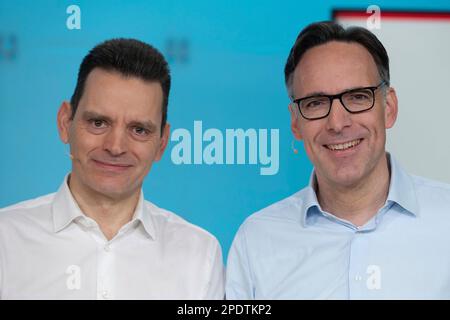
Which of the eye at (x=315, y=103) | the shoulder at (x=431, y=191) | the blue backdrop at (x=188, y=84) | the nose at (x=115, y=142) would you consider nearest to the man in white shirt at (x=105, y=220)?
the nose at (x=115, y=142)

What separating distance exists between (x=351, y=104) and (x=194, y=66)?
28.9 inches

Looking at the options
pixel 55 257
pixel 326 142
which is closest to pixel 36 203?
pixel 55 257

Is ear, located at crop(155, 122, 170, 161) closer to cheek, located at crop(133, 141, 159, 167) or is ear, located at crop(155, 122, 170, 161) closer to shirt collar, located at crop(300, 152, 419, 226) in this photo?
cheek, located at crop(133, 141, 159, 167)

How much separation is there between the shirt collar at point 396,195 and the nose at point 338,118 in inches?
10.3

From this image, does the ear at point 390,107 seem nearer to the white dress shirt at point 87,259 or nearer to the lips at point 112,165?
the white dress shirt at point 87,259

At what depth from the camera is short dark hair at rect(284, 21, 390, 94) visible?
2.38 m

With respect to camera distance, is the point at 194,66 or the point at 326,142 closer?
the point at 326,142

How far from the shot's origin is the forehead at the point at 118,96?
2.27 metres

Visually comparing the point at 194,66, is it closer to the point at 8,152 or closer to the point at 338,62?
the point at 338,62

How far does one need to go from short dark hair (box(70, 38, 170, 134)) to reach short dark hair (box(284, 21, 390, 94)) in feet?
1.58

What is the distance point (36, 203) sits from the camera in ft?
7.76

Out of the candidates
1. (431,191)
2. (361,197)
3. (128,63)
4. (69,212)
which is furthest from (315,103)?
(69,212)
